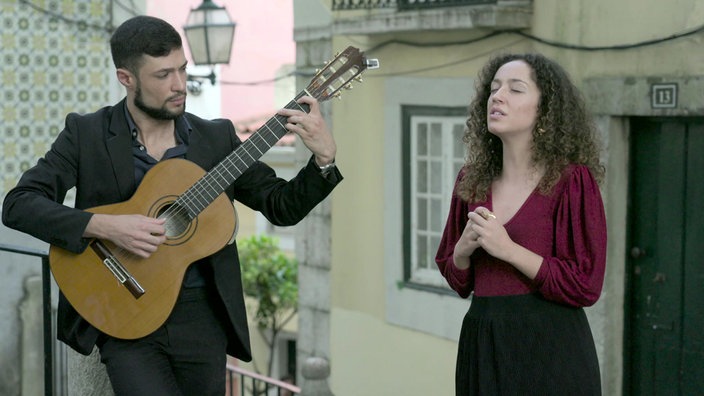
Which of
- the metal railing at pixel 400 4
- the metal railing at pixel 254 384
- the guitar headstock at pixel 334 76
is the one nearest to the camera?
the guitar headstock at pixel 334 76

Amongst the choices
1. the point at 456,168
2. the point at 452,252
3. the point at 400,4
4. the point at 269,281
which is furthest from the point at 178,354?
the point at 269,281

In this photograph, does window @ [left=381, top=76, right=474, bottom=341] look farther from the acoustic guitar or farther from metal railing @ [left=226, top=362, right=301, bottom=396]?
the acoustic guitar

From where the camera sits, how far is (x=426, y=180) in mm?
9484

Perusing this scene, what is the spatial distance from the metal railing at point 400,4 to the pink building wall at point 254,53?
12461 millimetres

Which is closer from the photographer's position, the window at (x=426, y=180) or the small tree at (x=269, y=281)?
the window at (x=426, y=180)

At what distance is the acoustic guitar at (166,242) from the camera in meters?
3.87

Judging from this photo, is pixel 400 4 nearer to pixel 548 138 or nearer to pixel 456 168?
pixel 456 168

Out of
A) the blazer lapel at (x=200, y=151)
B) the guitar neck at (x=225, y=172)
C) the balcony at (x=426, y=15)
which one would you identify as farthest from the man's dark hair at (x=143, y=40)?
the balcony at (x=426, y=15)

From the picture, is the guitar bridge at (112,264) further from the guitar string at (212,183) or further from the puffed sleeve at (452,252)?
the puffed sleeve at (452,252)

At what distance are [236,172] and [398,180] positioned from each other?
577 cm

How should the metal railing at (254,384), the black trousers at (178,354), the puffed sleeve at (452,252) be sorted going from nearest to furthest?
1. the puffed sleeve at (452,252)
2. the black trousers at (178,354)
3. the metal railing at (254,384)

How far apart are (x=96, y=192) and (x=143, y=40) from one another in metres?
0.50

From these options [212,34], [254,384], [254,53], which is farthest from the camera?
[254,53]

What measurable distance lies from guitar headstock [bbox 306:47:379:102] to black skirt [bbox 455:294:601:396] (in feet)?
2.71
